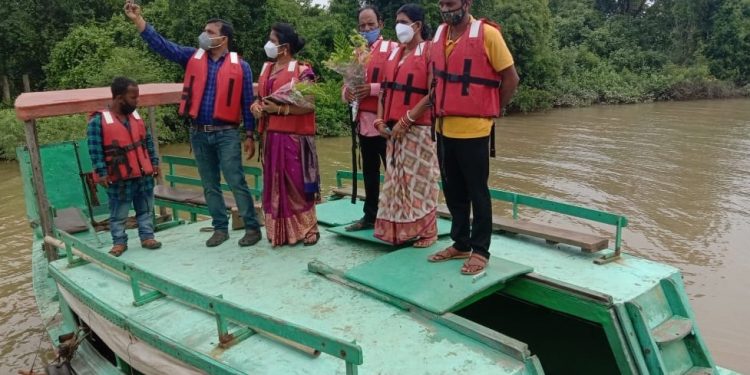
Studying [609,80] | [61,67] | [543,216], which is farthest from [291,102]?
[609,80]

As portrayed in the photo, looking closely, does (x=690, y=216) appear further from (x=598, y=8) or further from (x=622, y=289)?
(x=598, y=8)

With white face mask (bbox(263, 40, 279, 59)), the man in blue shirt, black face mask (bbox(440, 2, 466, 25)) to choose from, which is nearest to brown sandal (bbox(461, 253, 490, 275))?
black face mask (bbox(440, 2, 466, 25))

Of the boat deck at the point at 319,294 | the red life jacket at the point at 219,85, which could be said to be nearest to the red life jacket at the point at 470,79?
the boat deck at the point at 319,294

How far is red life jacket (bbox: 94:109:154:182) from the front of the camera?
4.78m

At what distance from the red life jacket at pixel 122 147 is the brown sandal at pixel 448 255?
2650 mm

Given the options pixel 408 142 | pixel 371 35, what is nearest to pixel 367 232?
pixel 408 142

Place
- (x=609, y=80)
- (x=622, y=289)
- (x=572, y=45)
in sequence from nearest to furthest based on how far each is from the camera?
(x=622, y=289) < (x=609, y=80) < (x=572, y=45)

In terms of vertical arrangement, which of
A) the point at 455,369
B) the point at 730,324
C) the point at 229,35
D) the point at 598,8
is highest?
the point at 598,8

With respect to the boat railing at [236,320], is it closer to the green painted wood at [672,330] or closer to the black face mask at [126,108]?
the black face mask at [126,108]

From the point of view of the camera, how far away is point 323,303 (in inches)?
141

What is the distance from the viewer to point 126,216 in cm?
509

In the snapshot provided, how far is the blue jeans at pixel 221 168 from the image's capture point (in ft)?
15.8

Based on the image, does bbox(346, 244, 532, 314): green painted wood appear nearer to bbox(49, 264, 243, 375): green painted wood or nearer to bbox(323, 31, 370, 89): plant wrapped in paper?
bbox(49, 264, 243, 375): green painted wood

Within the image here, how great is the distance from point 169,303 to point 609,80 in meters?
33.3
